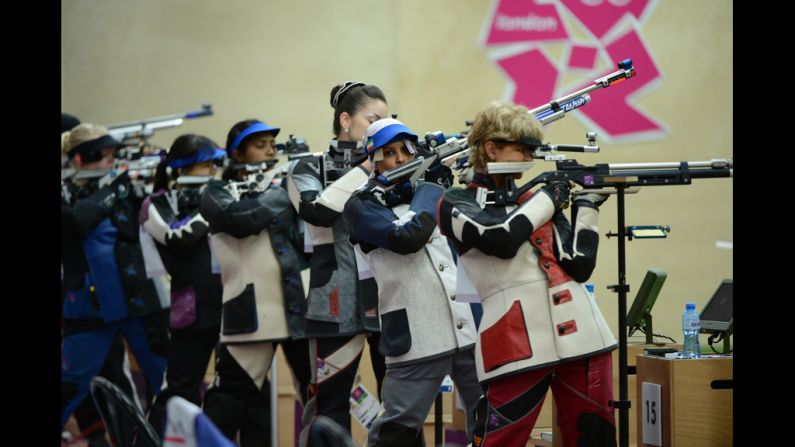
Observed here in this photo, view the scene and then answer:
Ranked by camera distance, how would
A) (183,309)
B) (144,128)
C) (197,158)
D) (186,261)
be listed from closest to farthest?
(183,309), (186,261), (197,158), (144,128)

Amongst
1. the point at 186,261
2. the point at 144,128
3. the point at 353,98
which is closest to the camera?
the point at 353,98

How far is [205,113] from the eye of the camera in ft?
22.9

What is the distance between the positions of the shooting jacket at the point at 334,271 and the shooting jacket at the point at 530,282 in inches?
30.4

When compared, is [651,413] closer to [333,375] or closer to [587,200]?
[587,200]

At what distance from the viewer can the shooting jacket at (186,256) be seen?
193 inches

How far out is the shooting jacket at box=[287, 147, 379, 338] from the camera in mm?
4008

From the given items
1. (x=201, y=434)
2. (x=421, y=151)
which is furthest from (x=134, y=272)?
(x=201, y=434)

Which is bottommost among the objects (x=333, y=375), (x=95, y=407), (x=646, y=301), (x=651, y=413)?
(x=95, y=407)

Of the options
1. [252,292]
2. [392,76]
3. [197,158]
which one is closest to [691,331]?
[252,292]

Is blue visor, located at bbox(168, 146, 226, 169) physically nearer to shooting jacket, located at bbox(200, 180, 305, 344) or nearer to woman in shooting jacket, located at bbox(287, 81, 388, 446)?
shooting jacket, located at bbox(200, 180, 305, 344)

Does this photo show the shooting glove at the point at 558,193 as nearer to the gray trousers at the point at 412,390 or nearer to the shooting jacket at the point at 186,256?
A: the gray trousers at the point at 412,390

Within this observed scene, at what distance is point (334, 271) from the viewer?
4.09m

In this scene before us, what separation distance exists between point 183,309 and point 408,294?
1.70m

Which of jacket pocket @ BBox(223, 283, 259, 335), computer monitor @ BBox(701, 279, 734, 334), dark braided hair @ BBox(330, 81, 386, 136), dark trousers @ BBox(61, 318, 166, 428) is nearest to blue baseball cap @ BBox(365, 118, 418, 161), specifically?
dark braided hair @ BBox(330, 81, 386, 136)
